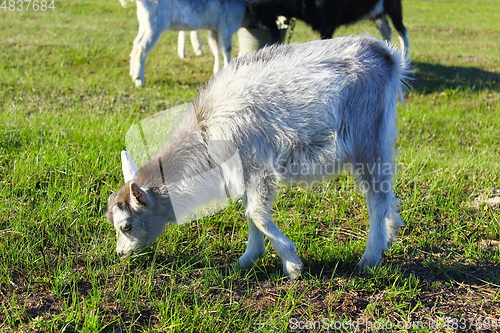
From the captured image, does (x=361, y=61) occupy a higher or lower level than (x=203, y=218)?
higher

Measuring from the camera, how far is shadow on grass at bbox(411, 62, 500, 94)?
25.7 feet

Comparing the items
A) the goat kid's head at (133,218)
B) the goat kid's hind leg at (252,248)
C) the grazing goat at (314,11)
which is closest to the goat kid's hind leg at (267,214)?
the goat kid's hind leg at (252,248)

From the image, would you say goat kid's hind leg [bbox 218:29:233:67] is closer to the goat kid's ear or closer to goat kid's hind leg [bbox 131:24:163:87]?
goat kid's hind leg [bbox 131:24:163:87]

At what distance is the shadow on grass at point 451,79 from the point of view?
7822 mm

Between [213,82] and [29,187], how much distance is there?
1961mm

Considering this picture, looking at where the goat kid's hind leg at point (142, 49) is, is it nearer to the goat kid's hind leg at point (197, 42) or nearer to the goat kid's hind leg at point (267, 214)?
the goat kid's hind leg at point (197, 42)

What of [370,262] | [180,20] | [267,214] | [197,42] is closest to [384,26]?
[197,42]

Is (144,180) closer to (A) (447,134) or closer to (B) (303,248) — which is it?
(B) (303,248)

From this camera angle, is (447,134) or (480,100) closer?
(447,134)

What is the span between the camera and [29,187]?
355 cm

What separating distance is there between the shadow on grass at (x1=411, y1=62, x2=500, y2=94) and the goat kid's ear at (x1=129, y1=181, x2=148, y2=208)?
6.31 m

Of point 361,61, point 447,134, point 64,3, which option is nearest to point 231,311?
point 361,61

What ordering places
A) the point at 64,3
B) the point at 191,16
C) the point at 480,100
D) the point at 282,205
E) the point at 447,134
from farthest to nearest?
1. the point at 64,3
2. the point at 191,16
3. the point at 480,100
4. the point at 447,134
5. the point at 282,205

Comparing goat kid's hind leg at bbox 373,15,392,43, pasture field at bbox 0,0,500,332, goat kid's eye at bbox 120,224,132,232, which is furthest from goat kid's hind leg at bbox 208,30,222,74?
goat kid's eye at bbox 120,224,132,232
